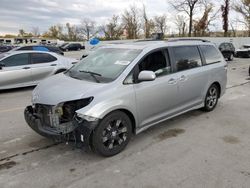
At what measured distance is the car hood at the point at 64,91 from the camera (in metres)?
3.35

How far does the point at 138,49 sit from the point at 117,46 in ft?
1.93

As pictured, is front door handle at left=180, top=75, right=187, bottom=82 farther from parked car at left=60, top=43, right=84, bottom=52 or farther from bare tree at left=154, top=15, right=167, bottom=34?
bare tree at left=154, top=15, right=167, bottom=34

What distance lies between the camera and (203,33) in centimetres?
4300

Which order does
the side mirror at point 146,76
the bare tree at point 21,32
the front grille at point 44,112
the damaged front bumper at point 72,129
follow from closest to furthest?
the damaged front bumper at point 72,129 → the front grille at point 44,112 → the side mirror at point 146,76 → the bare tree at point 21,32

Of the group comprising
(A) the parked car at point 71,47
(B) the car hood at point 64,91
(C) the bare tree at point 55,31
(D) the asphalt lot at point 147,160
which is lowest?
(D) the asphalt lot at point 147,160

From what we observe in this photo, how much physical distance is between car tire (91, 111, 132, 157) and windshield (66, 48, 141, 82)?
2.05ft

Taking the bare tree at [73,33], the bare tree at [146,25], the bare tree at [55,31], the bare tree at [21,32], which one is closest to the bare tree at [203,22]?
the bare tree at [146,25]

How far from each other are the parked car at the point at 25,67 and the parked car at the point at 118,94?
14.2 ft

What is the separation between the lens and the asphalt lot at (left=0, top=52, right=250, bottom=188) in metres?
3.01

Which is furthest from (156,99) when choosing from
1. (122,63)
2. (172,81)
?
(122,63)

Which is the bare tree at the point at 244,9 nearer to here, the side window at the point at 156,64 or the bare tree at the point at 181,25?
the bare tree at the point at 181,25

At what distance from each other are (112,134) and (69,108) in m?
0.75

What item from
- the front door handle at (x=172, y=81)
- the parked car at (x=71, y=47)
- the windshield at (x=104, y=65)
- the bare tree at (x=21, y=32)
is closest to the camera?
the windshield at (x=104, y=65)

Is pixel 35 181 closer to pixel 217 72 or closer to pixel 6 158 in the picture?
pixel 6 158
